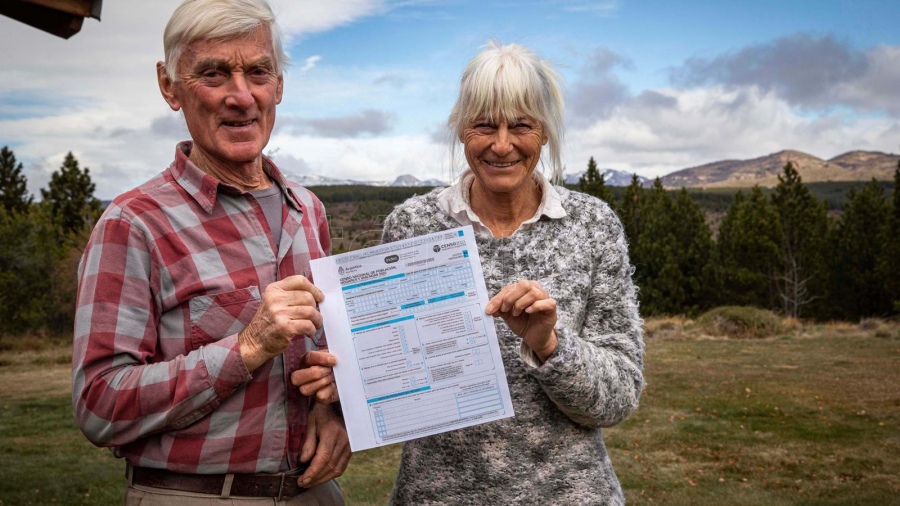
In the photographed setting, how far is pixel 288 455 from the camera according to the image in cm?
229

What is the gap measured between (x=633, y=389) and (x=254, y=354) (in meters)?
1.30

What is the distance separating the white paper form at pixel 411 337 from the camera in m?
2.24

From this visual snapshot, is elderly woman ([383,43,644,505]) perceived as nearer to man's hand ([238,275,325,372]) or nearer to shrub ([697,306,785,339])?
man's hand ([238,275,325,372])

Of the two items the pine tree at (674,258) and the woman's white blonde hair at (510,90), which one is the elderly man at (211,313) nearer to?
the woman's white blonde hair at (510,90)

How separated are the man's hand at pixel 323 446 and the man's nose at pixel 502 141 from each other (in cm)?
103

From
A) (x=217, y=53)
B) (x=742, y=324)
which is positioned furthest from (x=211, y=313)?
(x=742, y=324)

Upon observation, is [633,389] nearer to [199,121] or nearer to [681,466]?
[199,121]

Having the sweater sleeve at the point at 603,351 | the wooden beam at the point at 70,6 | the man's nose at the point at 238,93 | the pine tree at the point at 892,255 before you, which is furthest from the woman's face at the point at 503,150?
the pine tree at the point at 892,255

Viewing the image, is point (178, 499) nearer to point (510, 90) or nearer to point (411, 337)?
point (411, 337)

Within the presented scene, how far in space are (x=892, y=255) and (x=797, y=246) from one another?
681cm

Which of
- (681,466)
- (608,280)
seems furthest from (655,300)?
(608,280)

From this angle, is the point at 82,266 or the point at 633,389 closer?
the point at 82,266

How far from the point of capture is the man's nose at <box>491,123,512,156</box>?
8.30 ft

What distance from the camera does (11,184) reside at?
5822 cm
